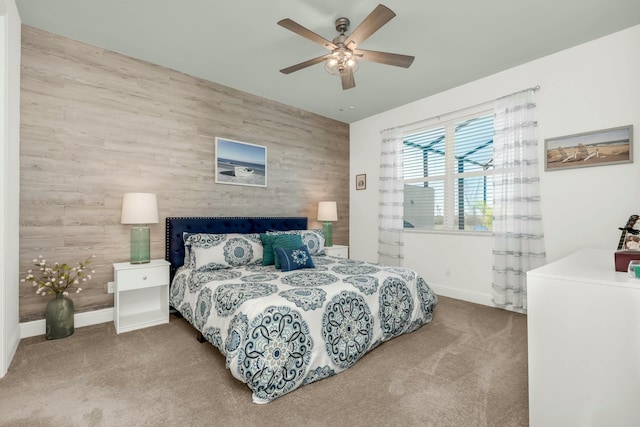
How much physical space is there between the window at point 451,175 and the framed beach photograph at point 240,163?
7.09 feet

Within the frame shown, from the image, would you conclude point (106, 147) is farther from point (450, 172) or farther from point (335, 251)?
point (450, 172)

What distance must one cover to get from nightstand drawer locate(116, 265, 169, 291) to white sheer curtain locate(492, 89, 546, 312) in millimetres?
3643

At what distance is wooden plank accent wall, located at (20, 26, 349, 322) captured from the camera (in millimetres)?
2717

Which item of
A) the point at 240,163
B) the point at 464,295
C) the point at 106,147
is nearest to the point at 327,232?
the point at 240,163

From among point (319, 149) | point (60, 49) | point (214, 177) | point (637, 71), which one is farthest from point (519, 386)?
point (60, 49)

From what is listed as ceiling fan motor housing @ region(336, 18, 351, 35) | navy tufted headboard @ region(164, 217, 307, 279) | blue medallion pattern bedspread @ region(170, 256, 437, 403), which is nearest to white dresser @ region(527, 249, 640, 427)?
blue medallion pattern bedspread @ region(170, 256, 437, 403)

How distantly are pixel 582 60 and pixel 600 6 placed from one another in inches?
26.1

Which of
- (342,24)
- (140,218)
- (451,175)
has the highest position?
(342,24)

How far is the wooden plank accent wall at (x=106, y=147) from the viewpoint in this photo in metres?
2.72

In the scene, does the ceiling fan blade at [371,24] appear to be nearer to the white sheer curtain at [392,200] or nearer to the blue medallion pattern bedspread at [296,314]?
the blue medallion pattern bedspread at [296,314]

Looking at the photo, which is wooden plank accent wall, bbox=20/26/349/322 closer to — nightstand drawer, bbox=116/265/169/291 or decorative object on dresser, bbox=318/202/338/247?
nightstand drawer, bbox=116/265/169/291

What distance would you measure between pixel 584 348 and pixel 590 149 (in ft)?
8.29

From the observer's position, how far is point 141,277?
2.90m

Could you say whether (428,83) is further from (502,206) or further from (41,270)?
(41,270)
